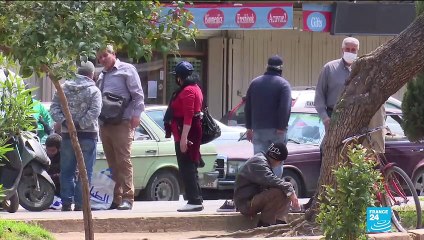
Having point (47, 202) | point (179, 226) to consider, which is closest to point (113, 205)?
point (47, 202)

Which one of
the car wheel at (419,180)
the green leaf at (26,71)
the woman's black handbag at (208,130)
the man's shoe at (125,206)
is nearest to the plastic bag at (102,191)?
the man's shoe at (125,206)

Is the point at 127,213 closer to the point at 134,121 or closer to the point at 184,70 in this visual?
the point at 134,121

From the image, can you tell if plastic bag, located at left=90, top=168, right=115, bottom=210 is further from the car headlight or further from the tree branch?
the tree branch

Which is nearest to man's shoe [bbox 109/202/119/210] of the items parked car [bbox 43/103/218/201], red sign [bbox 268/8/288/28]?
parked car [bbox 43/103/218/201]

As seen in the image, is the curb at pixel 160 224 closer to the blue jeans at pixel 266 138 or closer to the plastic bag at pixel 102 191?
the blue jeans at pixel 266 138

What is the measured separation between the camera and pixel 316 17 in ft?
74.7

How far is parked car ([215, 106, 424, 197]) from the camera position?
14.7m

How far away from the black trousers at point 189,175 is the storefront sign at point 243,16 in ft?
34.9

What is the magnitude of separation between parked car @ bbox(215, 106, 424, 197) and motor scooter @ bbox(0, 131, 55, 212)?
3409 mm

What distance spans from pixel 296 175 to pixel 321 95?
10.7 feet

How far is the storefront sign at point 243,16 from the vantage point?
21828 mm

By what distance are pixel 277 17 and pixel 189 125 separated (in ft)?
36.9

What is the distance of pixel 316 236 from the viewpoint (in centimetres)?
945

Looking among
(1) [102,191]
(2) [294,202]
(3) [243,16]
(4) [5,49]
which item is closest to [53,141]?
(1) [102,191]
